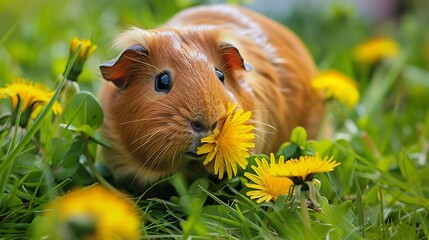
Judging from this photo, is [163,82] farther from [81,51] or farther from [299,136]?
[299,136]

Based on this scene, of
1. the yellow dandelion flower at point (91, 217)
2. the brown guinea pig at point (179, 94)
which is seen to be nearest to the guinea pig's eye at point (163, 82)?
the brown guinea pig at point (179, 94)

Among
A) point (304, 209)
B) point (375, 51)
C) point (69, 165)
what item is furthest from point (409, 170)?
point (375, 51)

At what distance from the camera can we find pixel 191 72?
2.19 m

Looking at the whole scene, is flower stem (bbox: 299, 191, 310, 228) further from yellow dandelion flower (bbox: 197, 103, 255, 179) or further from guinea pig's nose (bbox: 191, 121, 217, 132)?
guinea pig's nose (bbox: 191, 121, 217, 132)

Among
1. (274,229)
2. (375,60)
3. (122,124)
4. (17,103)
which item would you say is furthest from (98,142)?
(375,60)

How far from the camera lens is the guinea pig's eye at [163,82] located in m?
2.22

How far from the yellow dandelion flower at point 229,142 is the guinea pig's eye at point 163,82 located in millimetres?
234

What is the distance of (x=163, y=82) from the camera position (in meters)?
2.23

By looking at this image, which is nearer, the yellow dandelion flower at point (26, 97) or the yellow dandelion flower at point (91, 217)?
the yellow dandelion flower at point (91, 217)

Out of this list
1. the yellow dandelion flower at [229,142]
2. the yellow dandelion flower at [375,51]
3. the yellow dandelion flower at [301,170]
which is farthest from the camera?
the yellow dandelion flower at [375,51]

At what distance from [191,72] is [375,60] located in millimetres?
2153

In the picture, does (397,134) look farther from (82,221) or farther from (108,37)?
(82,221)

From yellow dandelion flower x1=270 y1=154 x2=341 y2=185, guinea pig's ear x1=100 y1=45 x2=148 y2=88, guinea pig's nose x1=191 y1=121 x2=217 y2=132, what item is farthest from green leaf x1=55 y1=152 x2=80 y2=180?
yellow dandelion flower x1=270 y1=154 x2=341 y2=185

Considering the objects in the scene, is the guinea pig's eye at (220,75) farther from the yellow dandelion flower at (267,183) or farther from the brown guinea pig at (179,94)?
the yellow dandelion flower at (267,183)
